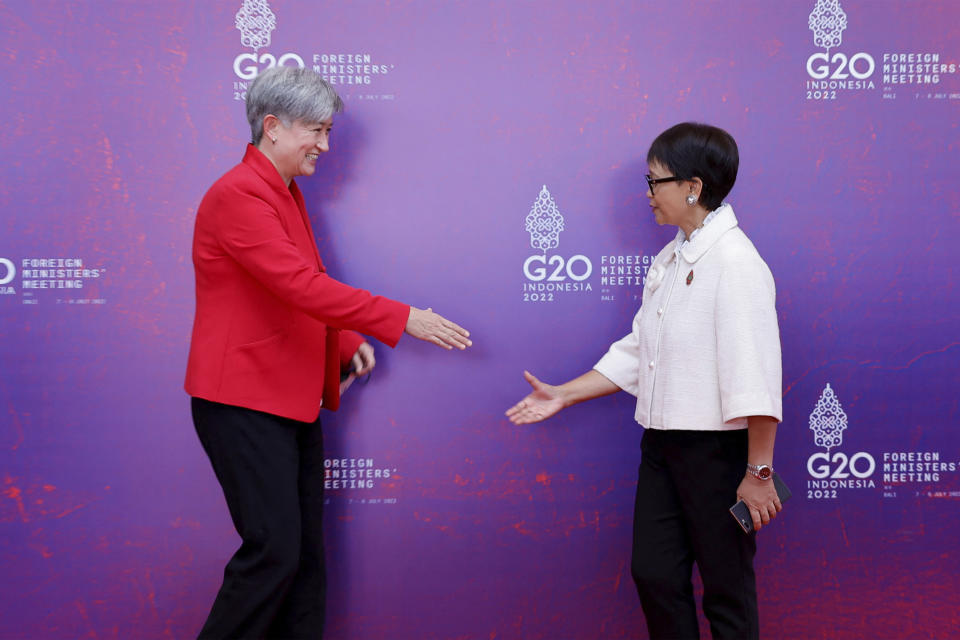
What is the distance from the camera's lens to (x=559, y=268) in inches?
81.0

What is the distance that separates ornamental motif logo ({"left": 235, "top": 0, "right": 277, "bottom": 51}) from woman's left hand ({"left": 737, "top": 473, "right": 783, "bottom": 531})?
1.75 meters

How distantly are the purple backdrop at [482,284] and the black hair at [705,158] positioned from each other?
1.32 feet

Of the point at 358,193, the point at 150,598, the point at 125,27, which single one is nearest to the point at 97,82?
the point at 125,27

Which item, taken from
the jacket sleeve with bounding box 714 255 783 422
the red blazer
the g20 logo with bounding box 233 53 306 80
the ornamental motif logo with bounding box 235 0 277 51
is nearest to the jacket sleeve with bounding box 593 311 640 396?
the jacket sleeve with bounding box 714 255 783 422

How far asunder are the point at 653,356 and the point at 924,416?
1.09 metres

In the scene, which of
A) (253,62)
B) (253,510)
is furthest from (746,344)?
(253,62)

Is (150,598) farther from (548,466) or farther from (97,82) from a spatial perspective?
(97,82)

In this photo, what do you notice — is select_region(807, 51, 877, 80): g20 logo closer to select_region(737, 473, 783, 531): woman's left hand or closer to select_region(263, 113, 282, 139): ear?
select_region(737, 473, 783, 531): woman's left hand

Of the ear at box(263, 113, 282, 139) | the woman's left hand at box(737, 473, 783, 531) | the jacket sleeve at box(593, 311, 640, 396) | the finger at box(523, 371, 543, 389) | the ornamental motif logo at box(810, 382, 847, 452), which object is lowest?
the woman's left hand at box(737, 473, 783, 531)

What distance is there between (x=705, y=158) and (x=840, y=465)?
3.72 ft

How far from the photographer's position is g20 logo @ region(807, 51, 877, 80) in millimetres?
2066

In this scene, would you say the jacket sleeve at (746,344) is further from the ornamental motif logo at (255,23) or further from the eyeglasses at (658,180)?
the ornamental motif logo at (255,23)

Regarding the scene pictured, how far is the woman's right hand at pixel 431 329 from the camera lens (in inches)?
67.4

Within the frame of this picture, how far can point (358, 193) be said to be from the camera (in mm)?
2021
